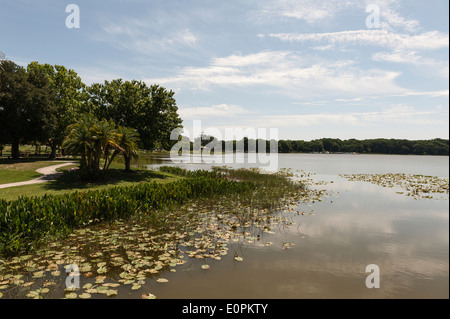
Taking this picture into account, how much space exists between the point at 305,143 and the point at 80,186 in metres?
163

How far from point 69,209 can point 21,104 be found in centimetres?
2941

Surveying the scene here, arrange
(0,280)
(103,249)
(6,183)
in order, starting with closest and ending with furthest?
(0,280) < (103,249) < (6,183)

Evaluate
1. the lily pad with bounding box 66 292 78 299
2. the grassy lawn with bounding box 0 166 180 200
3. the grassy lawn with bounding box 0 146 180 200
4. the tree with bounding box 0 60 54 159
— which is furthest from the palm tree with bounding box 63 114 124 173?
the tree with bounding box 0 60 54 159

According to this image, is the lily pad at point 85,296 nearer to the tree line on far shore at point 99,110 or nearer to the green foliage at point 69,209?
the green foliage at point 69,209

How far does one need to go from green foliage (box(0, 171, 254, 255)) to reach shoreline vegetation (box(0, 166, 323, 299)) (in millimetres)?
31

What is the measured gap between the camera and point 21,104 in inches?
1231

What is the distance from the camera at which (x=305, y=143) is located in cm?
16875

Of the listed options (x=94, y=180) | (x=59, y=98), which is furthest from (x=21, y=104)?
(x=94, y=180)

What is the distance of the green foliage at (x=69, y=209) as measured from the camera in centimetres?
851

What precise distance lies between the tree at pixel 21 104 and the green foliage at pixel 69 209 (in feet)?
86.5

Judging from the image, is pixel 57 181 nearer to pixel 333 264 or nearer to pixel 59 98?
pixel 333 264

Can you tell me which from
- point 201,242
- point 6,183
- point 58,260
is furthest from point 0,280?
point 6,183

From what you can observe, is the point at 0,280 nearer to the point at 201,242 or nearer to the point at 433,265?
the point at 201,242

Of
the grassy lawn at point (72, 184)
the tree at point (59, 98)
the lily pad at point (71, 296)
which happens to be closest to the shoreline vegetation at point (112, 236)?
the lily pad at point (71, 296)
